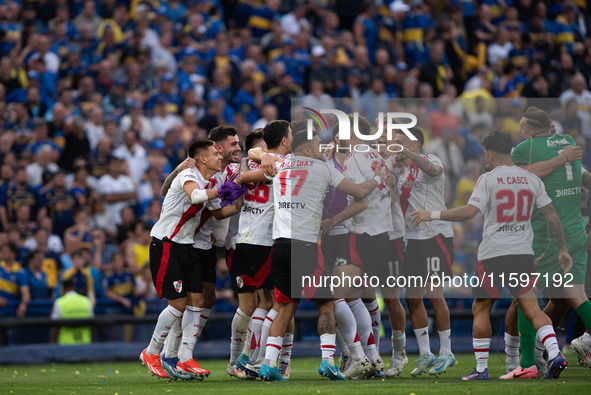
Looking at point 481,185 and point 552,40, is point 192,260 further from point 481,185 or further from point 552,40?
point 552,40

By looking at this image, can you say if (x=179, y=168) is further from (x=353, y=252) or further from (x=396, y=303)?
(x=396, y=303)

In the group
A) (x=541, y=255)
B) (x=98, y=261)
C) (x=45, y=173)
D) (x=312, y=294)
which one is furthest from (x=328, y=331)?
(x=45, y=173)

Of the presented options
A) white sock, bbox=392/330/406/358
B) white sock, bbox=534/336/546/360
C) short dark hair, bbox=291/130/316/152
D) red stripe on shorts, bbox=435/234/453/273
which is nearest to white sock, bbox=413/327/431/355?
white sock, bbox=392/330/406/358

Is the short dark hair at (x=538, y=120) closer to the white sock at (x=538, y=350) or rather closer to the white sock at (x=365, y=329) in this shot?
the white sock at (x=538, y=350)

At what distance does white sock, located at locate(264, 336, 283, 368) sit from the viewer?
9719 mm

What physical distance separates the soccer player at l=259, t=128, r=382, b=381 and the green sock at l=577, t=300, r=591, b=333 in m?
2.62

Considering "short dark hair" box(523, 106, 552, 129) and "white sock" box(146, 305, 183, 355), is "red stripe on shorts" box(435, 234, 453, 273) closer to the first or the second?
"short dark hair" box(523, 106, 552, 129)

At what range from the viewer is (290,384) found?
949 centimetres

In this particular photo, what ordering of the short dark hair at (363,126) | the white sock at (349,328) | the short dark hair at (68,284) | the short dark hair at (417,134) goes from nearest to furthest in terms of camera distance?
→ 1. the white sock at (349,328)
2. the short dark hair at (363,126)
3. the short dark hair at (417,134)
4. the short dark hair at (68,284)

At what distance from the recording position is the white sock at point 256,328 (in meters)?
10.6

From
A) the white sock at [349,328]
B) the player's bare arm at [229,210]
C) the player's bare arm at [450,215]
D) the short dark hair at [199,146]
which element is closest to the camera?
the player's bare arm at [450,215]

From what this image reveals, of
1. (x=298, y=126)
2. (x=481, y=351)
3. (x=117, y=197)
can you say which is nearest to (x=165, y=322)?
(x=298, y=126)

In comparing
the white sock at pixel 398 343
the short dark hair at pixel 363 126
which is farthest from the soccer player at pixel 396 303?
the short dark hair at pixel 363 126

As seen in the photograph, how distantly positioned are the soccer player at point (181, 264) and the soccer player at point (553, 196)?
3.40 m
